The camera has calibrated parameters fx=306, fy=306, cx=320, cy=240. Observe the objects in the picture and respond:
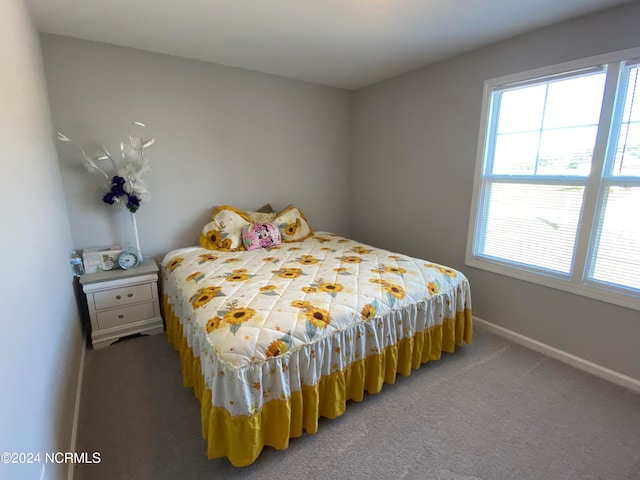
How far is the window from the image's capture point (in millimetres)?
1888

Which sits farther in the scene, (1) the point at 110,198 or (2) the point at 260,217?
(2) the point at 260,217

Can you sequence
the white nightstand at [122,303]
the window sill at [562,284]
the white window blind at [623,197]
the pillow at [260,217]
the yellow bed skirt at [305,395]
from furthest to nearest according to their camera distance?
the pillow at [260,217] < the white nightstand at [122,303] < the window sill at [562,284] < the white window blind at [623,197] < the yellow bed skirt at [305,395]

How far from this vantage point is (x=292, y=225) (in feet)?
10.6

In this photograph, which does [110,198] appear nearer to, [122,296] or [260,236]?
[122,296]

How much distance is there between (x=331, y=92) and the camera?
3.61m

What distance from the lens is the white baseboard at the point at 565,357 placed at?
1.98 meters

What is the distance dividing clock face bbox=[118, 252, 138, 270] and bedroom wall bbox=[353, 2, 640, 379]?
2.52 meters

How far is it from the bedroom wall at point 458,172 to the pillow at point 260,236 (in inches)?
52.2

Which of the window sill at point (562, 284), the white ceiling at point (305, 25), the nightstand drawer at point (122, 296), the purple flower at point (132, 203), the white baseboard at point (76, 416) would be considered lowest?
the white baseboard at point (76, 416)

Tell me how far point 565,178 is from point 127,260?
3.36 metres

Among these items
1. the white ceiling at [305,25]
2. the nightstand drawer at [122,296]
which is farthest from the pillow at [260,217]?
the white ceiling at [305,25]

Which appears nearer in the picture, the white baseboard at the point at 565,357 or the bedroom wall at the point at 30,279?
the bedroom wall at the point at 30,279

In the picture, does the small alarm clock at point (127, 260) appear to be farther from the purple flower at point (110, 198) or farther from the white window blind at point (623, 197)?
the white window blind at point (623, 197)

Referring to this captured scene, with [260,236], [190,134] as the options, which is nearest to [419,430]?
[260,236]
